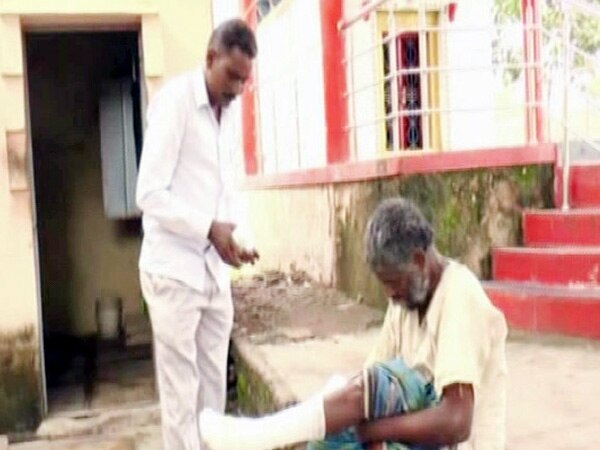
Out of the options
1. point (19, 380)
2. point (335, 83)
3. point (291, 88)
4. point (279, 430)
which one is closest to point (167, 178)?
point (279, 430)

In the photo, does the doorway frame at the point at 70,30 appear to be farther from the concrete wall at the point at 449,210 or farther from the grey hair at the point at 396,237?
the grey hair at the point at 396,237

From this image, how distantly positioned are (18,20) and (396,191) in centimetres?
234

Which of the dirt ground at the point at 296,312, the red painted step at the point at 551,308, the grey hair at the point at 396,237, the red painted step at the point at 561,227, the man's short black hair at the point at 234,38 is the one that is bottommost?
the dirt ground at the point at 296,312

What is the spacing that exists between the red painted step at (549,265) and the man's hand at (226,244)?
7.05 ft

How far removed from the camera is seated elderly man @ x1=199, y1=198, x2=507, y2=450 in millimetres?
2043

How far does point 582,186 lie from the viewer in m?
5.26

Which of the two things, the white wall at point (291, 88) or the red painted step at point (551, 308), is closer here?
the red painted step at point (551, 308)

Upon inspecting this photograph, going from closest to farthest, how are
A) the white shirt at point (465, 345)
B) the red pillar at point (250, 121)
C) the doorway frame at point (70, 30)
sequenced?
the white shirt at point (465, 345) → the doorway frame at point (70, 30) → the red pillar at point (250, 121)

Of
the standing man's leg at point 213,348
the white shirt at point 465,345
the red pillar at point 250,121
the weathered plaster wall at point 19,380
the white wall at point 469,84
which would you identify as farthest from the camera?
the red pillar at point 250,121

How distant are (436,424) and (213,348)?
1.61 meters

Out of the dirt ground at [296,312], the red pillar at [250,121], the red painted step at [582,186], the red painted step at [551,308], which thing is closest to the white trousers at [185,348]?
the dirt ground at [296,312]

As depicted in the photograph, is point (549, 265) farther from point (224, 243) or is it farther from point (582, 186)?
point (224, 243)

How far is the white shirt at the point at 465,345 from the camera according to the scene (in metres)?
2.03

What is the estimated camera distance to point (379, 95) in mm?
7730
